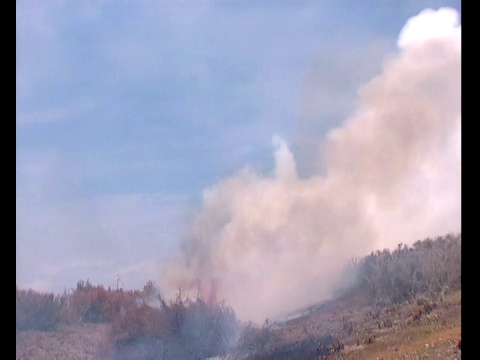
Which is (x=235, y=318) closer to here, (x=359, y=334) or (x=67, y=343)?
(x=359, y=334)

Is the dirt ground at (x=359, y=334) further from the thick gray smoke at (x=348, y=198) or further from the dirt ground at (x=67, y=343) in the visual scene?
the thick gray smoke at (x=348, y=198)

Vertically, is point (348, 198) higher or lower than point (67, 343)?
higher

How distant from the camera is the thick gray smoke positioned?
114 inches

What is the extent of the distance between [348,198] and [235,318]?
2.28 ft

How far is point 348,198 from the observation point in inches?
115

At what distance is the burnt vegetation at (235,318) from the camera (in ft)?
9.50

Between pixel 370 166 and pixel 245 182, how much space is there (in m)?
0.53

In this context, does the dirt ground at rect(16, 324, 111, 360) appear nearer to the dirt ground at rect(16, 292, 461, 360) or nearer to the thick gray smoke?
the dirt ground at rect(16, 292, 461, 360)

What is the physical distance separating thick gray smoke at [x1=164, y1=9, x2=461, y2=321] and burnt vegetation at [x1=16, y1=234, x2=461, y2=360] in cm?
6

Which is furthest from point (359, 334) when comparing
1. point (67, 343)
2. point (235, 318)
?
point (67, 343)

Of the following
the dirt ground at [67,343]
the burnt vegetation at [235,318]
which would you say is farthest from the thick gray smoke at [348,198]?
the dirt ground at [67,343]

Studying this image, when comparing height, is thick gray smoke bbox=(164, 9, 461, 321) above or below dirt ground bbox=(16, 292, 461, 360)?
above

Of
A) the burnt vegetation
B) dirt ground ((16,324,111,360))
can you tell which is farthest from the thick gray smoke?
dirt ground ((16,324,111,360))
